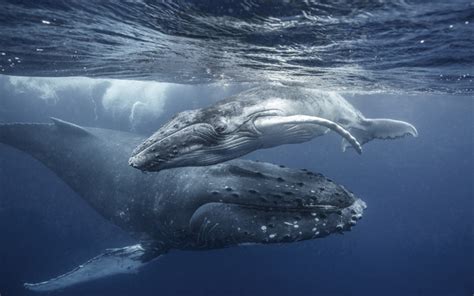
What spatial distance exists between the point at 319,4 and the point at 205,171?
416cm

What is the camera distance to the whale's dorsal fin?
14.5 m

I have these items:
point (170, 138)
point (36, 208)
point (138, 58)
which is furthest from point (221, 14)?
point (36, 208)

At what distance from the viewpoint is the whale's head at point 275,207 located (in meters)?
4.96

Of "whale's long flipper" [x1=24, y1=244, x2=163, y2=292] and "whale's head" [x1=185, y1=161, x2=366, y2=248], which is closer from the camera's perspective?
"whale's head" [x1=185, y1=161, x2=366, y2=248]

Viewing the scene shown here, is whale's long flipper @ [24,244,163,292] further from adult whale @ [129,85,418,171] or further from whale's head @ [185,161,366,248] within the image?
adult whale @ [129,85,418,171]

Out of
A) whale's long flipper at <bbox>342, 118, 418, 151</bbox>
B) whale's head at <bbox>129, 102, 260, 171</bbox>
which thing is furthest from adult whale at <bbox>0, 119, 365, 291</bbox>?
whale's long flipper at <bbox>342, 118, 418, 151</bbox>

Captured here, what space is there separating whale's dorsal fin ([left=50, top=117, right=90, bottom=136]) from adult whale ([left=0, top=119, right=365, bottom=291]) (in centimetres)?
6

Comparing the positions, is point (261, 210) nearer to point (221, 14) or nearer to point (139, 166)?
point (139, 166)

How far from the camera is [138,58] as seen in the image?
14.6 m

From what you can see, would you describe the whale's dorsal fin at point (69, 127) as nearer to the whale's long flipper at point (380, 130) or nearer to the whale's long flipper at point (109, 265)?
the whale's long flipper at point (109, 265)

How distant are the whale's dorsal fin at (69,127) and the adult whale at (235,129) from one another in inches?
359

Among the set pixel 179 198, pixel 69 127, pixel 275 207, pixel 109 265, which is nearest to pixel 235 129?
pixel 275 207

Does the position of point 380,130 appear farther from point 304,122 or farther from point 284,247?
point 284,247

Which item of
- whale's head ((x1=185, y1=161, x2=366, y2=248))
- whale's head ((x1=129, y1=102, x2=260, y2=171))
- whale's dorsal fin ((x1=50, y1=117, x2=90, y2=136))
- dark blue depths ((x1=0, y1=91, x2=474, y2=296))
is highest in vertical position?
whale's head ((x1=129, y1=102, x2=260, y2=171))
